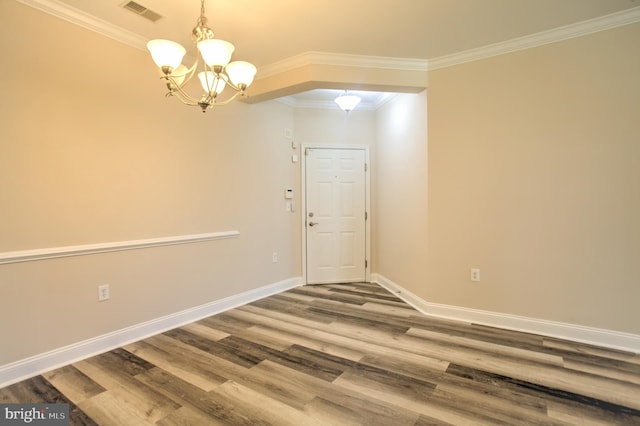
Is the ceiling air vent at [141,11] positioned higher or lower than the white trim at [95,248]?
higher

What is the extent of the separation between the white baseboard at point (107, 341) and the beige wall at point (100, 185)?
0.19 ft

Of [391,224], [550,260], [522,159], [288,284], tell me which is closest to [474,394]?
[550,260]

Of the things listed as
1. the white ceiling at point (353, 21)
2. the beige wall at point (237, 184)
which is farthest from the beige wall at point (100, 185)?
the white ceiling at point (353, 21)

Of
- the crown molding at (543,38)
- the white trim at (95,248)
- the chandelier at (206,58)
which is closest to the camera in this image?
the chandelier at (206,58)

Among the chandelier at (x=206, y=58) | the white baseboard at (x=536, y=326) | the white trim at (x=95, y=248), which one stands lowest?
the white baseboard at (x=536, y=326)

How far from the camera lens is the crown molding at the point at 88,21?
227cm

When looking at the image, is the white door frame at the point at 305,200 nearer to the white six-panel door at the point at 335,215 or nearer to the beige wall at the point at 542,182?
the white six-panel door at the point at 335,215

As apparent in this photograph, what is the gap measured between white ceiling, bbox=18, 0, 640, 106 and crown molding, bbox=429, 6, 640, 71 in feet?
0.20

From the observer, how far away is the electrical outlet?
2.60 metres

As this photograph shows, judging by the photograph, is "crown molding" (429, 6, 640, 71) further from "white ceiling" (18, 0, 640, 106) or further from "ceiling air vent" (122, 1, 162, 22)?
"ceiling air vent" (122, 1, 162, 22)

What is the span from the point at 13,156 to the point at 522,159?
158 inches

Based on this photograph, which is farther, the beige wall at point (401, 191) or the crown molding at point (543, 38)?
the beige wall at point (401, 191)

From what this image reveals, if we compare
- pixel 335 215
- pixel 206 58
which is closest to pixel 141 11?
pixel 206 58

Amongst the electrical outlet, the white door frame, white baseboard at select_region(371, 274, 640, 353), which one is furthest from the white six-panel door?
the electrical outlet
